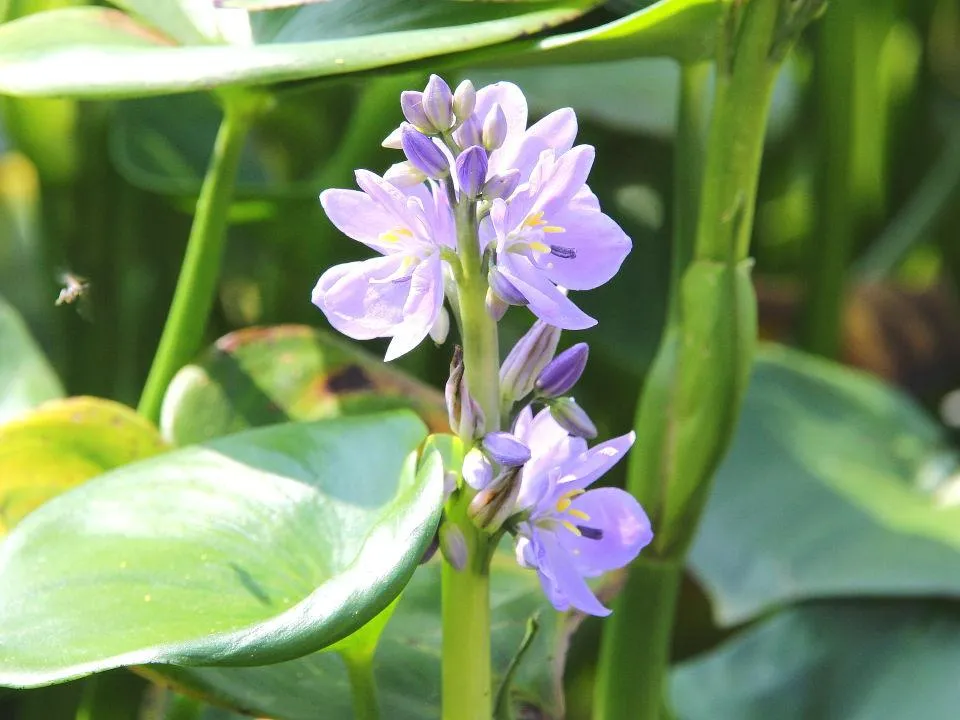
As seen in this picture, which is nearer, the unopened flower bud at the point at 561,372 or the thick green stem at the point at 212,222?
the unopened flower bud at the point at 561,372

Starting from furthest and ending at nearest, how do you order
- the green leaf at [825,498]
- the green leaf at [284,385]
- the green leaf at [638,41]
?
the green leaf at [825,498], the green leaf at [284,385], the green leaf at [638,41]

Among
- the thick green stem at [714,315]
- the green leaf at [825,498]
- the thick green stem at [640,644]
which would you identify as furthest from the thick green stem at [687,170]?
the green leaf at [825,498]

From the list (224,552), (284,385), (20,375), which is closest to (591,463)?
(224,552)

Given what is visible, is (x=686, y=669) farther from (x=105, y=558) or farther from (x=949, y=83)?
(x=949, y=83)

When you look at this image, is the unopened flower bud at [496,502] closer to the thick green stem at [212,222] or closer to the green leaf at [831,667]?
the thick green stem at [212,222]

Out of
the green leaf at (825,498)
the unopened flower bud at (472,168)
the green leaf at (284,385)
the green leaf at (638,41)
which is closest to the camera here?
the unopened flower bud at (472,168)

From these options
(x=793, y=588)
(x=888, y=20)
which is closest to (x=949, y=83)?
(x=888, y=20)

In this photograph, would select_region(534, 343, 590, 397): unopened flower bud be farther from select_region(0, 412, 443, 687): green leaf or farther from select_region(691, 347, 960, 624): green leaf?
Answer: select_region(691, 347, 960, 624): green leaf
